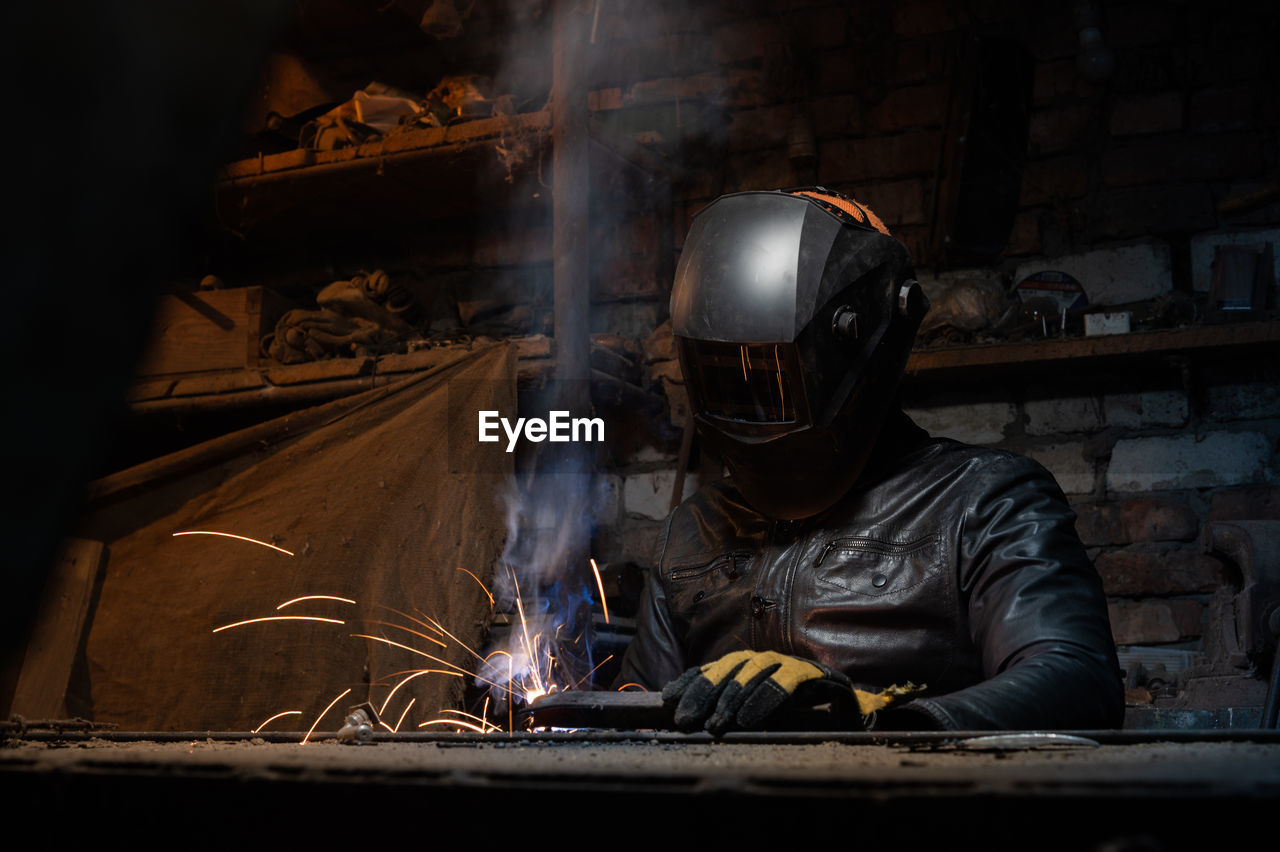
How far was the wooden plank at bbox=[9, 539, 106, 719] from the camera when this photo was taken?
3.11 meters

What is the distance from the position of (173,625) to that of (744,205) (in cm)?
228

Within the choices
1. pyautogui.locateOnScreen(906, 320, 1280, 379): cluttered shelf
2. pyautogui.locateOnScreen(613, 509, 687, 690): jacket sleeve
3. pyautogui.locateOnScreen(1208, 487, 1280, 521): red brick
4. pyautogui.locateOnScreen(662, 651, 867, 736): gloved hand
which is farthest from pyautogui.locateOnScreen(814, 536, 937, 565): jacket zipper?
pyautogui.locateOnScreen(1208, 487, 1280, 521): red brick

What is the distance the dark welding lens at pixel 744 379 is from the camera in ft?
6.63

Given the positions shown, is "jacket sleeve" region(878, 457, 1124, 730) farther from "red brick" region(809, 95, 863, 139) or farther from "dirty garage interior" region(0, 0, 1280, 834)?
"red brick" region(809, 95, 863, 139)

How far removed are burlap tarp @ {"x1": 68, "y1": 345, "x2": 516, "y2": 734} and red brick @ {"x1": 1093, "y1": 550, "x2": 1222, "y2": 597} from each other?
6.52ft

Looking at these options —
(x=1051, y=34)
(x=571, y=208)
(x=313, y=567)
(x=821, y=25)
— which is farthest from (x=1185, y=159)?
(x=313, y=567)

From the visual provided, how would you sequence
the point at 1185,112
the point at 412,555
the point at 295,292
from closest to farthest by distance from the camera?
the point at 412,555 < the point at 1185,112 < the point at 295,292

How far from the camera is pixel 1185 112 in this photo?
11.1 ft

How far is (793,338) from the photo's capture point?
1978 millimetres

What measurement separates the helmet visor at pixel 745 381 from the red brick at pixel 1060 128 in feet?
6.75

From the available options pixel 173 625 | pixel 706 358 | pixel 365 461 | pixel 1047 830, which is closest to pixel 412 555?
pixel 365 461

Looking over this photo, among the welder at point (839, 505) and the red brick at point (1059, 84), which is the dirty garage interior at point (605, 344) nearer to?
the red brick at point (1059, 84)

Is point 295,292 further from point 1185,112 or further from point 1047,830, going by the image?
point 1047,830

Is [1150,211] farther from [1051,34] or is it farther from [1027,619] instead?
[1027,619]
